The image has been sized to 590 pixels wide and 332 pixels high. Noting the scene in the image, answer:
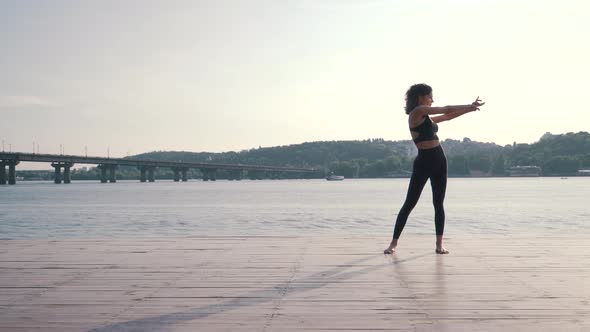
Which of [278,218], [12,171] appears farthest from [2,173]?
[278,218]

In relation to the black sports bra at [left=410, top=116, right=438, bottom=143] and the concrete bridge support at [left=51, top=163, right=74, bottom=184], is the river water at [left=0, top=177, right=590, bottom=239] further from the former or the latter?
the concrete bridge support at [left=51, top=163, right=74, bottom=184]

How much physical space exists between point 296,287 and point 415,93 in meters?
3.42

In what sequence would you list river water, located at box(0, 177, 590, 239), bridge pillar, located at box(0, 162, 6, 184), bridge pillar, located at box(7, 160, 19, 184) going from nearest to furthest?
river water, located at box(0, 177, 590, 239) → bridge pillar, located at box(7, 160, 19, 184) → bridge pillar, located at box(0, 162, 6, 184)

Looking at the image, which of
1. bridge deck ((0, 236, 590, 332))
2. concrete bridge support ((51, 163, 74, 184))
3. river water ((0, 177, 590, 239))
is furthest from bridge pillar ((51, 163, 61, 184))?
bridge deck ((0, 236, 590, 332))

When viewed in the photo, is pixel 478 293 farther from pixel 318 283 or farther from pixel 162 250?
pixel 162 250

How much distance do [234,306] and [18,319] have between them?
154 centimetres

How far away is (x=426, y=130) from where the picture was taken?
787 cm

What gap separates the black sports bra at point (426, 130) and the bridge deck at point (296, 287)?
1.45m

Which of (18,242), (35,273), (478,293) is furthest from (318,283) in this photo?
Answer: (18,242)

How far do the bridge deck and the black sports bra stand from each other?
145cm

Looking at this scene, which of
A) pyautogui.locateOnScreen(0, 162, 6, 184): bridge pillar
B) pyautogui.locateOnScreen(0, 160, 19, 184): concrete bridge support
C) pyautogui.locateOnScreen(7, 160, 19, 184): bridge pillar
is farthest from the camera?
pyautogui.locateOnScreen(0, 162, 6, 184): bridge pillar

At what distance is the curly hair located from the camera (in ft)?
26.1

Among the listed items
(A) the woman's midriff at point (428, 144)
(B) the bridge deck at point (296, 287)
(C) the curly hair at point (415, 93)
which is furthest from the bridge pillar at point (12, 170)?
(A) the woman's midriff at point (428, 144)

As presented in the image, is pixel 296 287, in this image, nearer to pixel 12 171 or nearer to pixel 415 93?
pixel 415 93
